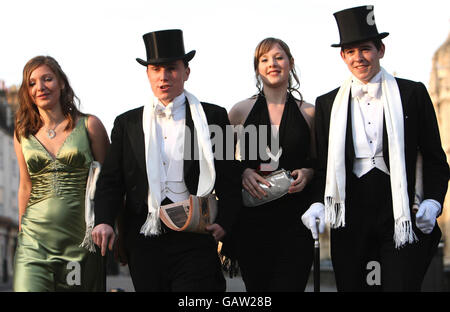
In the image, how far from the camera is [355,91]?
18.6 ft

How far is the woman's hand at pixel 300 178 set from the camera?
5.90 meters

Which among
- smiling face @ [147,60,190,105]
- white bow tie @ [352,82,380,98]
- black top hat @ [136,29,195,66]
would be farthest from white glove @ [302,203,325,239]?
black top hat @ [136,29,195,66]

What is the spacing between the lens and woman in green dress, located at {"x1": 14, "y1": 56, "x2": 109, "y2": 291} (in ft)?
19.8

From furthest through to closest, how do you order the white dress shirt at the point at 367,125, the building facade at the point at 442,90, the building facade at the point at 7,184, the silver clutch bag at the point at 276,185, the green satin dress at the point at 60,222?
the building facade at the point at 442,90 → the building facade at the point at 7,184 → the green satin dress at the point at 60,222 → the silver clutch bag at the point at 276,185 → the white dress shirt at the point at 367,125

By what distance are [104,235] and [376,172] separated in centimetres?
182

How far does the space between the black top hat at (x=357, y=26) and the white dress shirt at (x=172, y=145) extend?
1.16 m

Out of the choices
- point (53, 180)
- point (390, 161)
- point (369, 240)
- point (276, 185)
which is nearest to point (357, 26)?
point (390, 161)

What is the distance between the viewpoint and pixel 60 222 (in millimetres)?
6051

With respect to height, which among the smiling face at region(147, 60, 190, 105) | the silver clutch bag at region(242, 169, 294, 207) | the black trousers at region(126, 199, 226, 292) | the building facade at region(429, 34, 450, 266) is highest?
the building facade at region(429, 34, 450, 266)

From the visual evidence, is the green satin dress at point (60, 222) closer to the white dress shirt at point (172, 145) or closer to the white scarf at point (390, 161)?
the white dress shirt at point (172, 145)

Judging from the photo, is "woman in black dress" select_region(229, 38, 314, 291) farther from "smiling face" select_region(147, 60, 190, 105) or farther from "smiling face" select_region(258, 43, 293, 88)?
"smiling face" select_region(147, 60, 190, 105)

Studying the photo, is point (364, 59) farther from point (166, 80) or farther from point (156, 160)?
point (156, 160)

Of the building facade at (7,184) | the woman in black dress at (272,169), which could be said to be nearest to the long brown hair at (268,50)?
the woman in black dress at (272,169)
